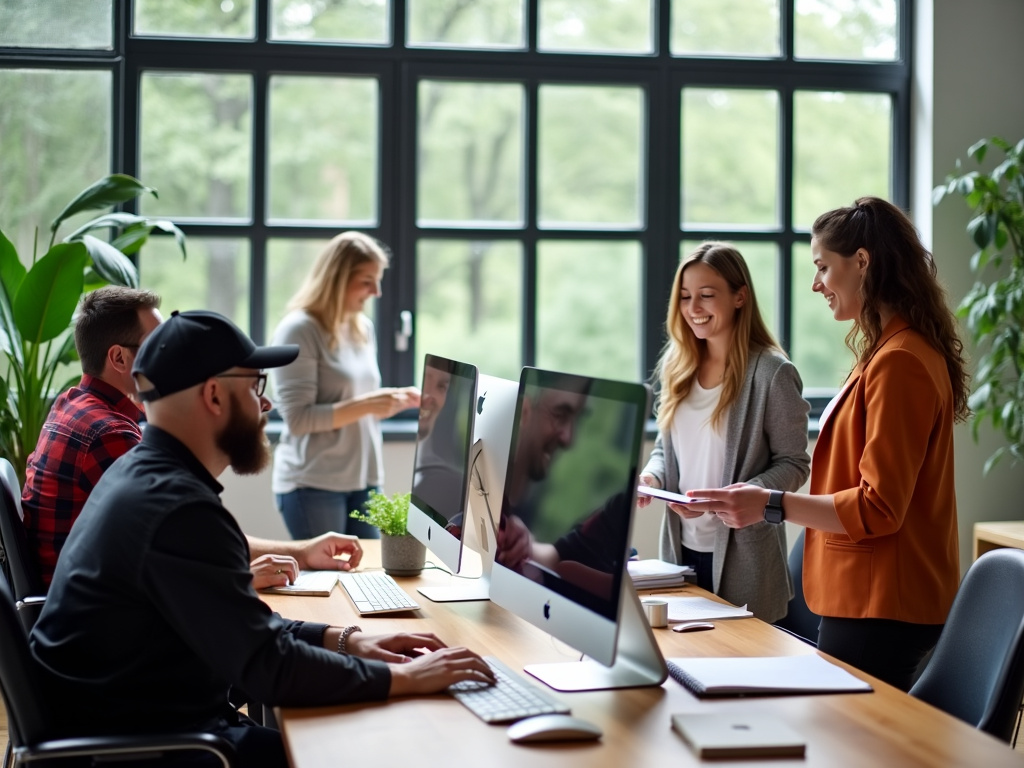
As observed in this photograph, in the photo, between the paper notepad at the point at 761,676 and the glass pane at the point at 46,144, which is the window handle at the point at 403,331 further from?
the paper notepad at the point at 761,676

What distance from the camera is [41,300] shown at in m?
3.67

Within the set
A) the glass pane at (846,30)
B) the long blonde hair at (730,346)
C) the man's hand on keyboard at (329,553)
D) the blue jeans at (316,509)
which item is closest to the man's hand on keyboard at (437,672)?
the man's hand on keyboard at (329,553)

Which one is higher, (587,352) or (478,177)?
(478,177)

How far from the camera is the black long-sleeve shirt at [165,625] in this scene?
5.55 feet

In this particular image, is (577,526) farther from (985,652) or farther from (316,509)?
(316,509)

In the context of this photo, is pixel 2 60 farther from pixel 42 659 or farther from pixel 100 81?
pixel 42 659

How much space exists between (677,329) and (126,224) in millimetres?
2143

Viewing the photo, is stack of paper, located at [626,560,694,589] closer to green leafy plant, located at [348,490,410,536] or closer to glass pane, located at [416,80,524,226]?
green leafy plant, located at [348,490,410,536]

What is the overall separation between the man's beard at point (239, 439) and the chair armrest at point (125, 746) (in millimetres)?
444

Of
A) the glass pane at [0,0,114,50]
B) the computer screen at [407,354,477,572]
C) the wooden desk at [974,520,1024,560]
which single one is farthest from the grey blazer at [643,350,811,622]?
the glass pane at [0,0,114,50]

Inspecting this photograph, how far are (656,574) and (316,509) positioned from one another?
1667mm

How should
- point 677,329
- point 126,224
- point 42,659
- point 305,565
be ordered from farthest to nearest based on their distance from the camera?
point 126,224, point 677,329, point 305,565, point 42,659

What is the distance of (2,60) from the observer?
4.45 metres

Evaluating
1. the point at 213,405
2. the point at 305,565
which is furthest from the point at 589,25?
the point at 213,405
